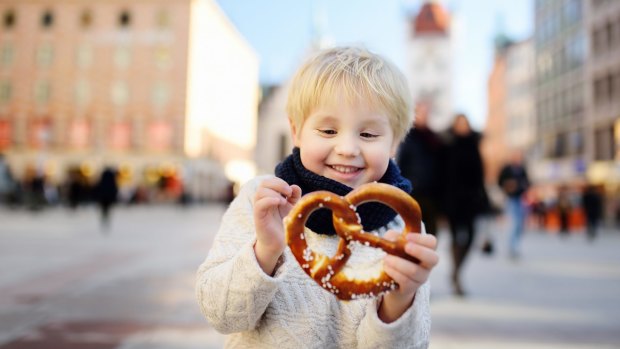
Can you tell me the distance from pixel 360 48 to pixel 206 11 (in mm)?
49765

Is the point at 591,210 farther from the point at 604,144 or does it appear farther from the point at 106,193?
the point at 604,144

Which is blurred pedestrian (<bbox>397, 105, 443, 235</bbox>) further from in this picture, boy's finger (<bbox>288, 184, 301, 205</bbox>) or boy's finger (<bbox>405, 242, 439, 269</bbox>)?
boy's finger (<bbox>405, 242, 439, 269</bbox>)

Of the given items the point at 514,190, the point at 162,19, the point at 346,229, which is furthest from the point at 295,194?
the point at 162,19

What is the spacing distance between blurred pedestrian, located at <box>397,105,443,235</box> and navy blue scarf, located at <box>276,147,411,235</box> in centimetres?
356

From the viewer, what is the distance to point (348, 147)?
1.57 m

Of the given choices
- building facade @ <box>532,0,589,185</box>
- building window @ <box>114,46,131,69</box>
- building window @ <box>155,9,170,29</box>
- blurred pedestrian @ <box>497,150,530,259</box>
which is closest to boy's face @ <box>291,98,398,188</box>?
blurred pedestrian @ <box>497,150,530,259</box>

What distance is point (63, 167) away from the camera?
1811 inches

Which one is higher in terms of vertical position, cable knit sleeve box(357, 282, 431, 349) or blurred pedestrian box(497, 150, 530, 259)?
cable knit sleeve box(357, 282, 431, 349)

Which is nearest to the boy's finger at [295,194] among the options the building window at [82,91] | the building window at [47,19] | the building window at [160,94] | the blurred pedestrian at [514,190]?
the blurred pedestrian at [514,190]

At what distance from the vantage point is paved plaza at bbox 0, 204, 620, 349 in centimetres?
376

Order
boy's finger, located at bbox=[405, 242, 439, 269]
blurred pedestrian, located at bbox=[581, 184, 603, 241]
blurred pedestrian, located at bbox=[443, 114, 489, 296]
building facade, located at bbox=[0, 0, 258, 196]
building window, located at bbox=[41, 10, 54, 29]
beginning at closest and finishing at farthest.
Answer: boy's finger, located at bbox=[405, 242, 439, 269] < blurred pedestrian, located at bbox=[443, 114, 489, 296] < blurred pedestrian, located at bbox=[581, 184, 603, 241] < building facade, located at bbox=[0, 0, 258, 196] < building window, located at bbox=[41, 10, 54, 29]

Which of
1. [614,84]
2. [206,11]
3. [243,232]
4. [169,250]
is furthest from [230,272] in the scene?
[206,11]

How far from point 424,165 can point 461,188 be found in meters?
0.52

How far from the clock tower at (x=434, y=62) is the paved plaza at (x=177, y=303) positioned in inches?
2624
